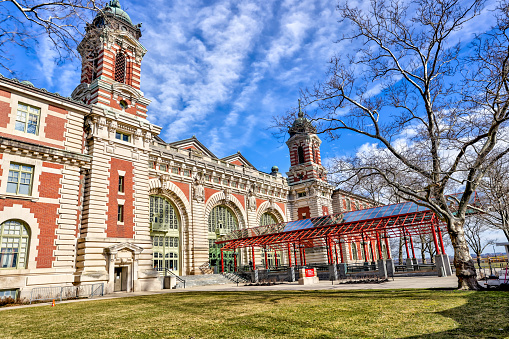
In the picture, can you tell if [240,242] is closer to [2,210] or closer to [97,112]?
[97,112]

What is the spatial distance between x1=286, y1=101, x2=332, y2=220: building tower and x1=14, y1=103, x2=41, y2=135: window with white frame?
106 ft

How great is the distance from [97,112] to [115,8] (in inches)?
497

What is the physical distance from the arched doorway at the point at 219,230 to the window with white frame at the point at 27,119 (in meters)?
20.7

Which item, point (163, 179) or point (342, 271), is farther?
point (163, 179)

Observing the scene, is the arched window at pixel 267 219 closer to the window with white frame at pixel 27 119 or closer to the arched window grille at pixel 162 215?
the arched window grille at pixel 162 215

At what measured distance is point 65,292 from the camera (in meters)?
20.3

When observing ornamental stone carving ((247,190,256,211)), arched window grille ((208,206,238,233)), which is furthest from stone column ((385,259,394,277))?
ornamental stone carving ((247,190,256,211))

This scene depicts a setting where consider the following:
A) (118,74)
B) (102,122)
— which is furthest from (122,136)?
(118,74)

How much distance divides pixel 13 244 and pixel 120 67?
58.5 feet

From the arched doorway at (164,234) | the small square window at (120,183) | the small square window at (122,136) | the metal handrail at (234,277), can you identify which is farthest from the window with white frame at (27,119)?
the metal handrail at (234,277)

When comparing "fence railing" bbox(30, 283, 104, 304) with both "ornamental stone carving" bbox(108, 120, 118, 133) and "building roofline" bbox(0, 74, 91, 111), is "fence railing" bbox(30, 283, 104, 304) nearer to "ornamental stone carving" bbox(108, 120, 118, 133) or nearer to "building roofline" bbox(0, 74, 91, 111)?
"ornamental stone carving" bbox(108, 120, 118, 133)

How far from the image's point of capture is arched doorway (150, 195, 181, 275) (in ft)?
105

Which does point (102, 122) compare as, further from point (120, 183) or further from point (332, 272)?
point (332, 272)

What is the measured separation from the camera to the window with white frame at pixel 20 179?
2005 cm
